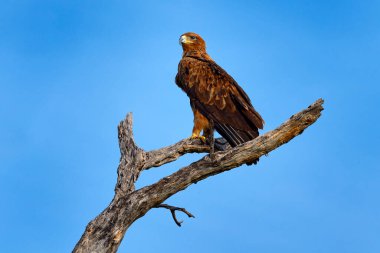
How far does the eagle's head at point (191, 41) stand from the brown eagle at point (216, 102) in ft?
2.04

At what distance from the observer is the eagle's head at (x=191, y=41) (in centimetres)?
1123

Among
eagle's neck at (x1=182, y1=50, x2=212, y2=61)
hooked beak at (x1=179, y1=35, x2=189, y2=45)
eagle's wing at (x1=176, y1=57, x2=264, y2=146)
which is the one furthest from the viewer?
hooked beak at (x1=179, y1=35, x2=189, y2=45)

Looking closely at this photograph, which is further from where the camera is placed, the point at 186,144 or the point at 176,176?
the point at 186,144

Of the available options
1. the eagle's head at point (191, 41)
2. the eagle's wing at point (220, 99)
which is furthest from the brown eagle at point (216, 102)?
the eagle's head at point (191, 41)

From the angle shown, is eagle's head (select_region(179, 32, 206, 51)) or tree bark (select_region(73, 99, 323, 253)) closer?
tree bark (select_region(73, 99, 323, 253))

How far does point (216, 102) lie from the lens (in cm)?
939

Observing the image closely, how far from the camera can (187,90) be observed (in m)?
9.88

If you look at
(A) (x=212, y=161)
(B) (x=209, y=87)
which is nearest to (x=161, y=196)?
(A) (x=212, y=161)

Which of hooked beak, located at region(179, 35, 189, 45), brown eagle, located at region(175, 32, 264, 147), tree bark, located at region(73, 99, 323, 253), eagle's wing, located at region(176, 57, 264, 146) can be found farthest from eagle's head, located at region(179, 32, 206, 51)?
tree bark, located at region(73, 99, 323, 253)

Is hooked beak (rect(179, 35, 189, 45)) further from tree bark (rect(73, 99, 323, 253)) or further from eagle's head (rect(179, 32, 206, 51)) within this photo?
tree bark (rect(73, 99, 323, 253))

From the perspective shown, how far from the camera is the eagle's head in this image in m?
11.2

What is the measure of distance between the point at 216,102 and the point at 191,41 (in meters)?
2.29

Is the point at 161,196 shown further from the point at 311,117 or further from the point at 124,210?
the point at 311,117

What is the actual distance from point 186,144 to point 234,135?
110 centimetres
